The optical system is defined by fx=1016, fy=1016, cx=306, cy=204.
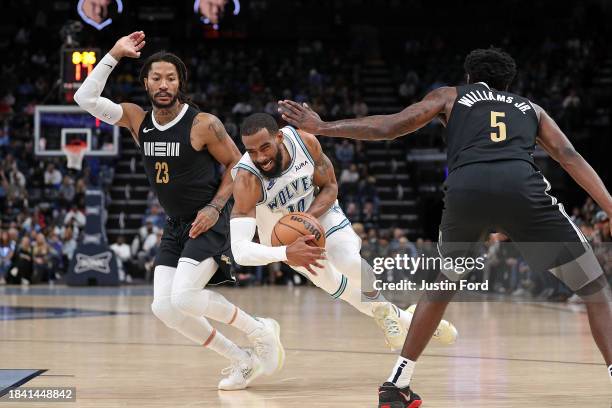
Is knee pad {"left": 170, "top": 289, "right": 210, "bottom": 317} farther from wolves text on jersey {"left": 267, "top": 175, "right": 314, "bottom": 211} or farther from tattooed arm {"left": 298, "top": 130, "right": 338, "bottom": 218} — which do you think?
tattooed arm {"left": 298, "top": 130, "right": 338, "bottom": 218}

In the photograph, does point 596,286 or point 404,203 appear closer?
point 596,286

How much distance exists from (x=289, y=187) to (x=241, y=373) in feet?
3.96

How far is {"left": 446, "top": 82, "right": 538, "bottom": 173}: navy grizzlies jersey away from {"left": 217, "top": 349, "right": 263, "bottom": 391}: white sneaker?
6.61ft

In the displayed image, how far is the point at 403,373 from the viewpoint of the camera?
531 cm

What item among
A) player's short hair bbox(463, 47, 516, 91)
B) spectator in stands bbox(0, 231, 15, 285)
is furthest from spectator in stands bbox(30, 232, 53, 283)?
player's short hair bbox(463, 47, 516, 91)

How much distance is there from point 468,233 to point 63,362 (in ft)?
11.7

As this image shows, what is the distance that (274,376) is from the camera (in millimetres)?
6914

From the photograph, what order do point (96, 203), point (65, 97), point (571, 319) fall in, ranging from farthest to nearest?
point (96, 203) → point (65, 97) → point (571, 319)

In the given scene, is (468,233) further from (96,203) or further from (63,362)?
(96,203)

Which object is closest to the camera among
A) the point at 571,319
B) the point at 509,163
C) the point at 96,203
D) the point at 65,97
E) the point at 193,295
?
the point at 509,163

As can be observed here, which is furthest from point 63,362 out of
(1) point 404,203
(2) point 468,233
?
(1) point 404,203

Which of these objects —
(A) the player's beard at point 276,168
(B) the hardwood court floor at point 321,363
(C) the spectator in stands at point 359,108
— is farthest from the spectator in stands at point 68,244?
(A) the player's beard at point 276,168

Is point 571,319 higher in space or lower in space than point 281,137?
lower

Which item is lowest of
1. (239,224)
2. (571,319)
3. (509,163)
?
(571,319)
